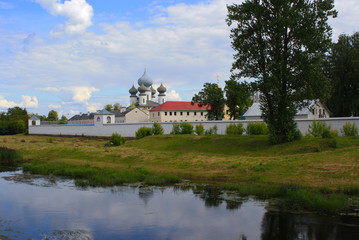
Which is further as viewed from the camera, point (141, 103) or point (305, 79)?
point (141, 103)

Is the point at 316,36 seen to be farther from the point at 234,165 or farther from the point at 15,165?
the point at 15,165

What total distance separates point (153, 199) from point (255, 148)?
11.2 m

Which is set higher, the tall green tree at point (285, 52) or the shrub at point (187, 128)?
the tall green tree at point (285, 52)

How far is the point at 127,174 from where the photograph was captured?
17.5 metres

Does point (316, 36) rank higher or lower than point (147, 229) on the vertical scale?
higher

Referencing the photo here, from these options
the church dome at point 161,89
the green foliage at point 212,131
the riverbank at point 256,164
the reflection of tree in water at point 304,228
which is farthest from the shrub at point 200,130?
the church dome at point 161,89

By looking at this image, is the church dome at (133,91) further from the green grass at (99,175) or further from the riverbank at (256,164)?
the green grass at (99,175)

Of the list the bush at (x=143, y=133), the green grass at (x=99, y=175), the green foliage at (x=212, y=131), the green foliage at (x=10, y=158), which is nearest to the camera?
the green grass at (x=99, y=175)

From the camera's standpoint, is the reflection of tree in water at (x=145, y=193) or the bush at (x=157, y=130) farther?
the bush at (x=157, y=130)

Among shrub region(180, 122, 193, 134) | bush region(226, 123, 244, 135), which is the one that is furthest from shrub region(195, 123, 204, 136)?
bush region(226, 123, 244, 135)

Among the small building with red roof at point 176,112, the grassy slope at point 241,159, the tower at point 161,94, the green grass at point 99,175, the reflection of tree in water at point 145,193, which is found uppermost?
the tower at point 161,94

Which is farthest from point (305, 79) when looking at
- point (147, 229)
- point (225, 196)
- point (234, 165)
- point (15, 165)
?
point (15, 165)

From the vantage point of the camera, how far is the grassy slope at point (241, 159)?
15188 millimetres

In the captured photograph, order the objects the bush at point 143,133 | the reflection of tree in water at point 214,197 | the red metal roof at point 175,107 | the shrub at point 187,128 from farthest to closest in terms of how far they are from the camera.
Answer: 1. the red metal roof at point 175,107
2. the bush at point 143,133
3. the shrub at point 187,128
4. the reflection of tree in water at point 214,197
